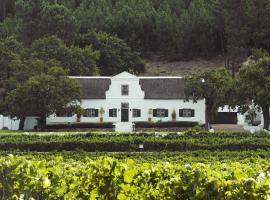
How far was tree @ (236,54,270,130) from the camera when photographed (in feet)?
136

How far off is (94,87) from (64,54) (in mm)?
6346

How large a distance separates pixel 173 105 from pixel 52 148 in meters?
24.6

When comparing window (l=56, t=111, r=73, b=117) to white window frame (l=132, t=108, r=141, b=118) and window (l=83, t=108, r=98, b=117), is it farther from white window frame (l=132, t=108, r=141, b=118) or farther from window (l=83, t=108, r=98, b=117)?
white window frame (l=132, t=108, r=141, b=118)

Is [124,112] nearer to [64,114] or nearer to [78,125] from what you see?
[78,125]

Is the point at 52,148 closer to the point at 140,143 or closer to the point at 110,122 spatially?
the point at 140,143

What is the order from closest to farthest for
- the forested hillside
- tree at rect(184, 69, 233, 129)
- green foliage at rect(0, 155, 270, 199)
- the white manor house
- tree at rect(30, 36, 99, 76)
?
green foliage at rect(0, 155, 270, 199) → tree at rect(184, 69, 233, 129) → the white manor house → tree at rect(30, 36, 99, 76) → the forested hillside

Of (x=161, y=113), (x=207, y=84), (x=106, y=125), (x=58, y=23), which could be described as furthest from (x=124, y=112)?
(x=58, y=23)

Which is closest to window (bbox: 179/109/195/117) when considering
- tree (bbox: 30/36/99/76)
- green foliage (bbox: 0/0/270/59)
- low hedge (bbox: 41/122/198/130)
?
low hedge (bbox: 41/122/198/130)

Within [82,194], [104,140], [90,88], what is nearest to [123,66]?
[90,88]

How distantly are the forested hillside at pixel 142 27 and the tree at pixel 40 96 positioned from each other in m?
13.7

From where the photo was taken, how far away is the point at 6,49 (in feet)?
192

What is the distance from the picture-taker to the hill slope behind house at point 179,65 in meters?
79.4

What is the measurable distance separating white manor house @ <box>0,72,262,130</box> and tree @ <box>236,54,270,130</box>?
11867 mm

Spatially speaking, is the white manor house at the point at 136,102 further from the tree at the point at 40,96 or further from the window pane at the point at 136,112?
the tree at the point at 40,96
